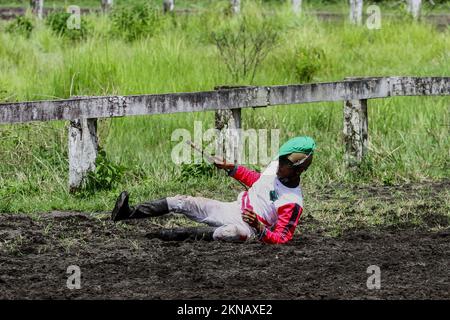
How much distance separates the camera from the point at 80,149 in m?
10.8

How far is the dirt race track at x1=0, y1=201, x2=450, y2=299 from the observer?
719 centimetres

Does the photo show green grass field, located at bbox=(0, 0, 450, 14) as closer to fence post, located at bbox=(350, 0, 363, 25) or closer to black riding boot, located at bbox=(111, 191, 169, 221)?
fence post, located at bbox=(350, 0, 363, 25)

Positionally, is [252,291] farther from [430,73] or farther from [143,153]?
[430,73]

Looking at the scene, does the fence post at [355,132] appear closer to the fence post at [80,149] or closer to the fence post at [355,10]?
the fence post at [80,149]

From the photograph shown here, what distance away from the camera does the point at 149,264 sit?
26.0 feet

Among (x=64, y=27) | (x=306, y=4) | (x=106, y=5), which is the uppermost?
(x=64, y=27)

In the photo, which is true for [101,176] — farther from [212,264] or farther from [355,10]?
[355,10]

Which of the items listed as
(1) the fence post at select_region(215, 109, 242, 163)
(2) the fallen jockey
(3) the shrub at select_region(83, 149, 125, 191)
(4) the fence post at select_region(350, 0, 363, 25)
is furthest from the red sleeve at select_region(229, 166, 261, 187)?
(4) the fence post at select_region(350, 0, 363, 25)

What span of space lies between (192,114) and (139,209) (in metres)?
4.90

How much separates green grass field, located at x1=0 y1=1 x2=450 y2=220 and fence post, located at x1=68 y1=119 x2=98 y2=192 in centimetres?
17

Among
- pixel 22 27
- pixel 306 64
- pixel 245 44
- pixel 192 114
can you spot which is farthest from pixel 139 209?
pixel 22 27

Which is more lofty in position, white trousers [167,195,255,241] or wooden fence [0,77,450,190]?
wooden fence [0,77,450,190]

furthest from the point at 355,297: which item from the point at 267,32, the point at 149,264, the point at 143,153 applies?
the point at 267,32

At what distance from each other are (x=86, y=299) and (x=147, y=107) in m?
4.34
